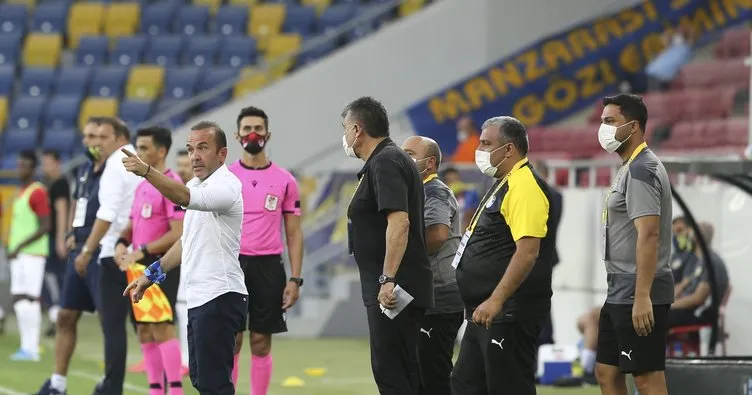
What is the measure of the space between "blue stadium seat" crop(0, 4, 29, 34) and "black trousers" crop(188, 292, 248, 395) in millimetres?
18847

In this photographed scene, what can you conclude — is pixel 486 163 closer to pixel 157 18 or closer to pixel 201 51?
pixel 201 51

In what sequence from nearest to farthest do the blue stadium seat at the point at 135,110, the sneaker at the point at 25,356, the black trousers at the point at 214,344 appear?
1. the black trousers at the point at 214,344
2. the sneaker at the point at 25,356
3. the blue stadium seat at the point at 135,110

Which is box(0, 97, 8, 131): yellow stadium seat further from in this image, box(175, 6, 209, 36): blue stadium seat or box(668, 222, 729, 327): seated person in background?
box(668, 222, 729, 327): seated person in background

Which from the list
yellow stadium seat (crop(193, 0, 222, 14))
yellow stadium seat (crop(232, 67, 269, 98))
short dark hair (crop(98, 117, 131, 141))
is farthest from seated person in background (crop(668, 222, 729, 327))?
yellow stadium seat (crop(193, 0, 222, 14))

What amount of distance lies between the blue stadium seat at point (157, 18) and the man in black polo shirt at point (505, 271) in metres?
18.4

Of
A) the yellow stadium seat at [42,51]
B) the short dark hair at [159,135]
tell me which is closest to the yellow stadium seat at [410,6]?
the yellow stadium seat at [42,51]

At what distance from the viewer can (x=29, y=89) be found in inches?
989

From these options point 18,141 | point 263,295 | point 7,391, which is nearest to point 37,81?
point 18,141

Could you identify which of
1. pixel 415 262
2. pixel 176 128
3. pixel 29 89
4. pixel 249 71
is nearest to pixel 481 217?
pixel 415 262

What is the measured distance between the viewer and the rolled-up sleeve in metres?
8.12

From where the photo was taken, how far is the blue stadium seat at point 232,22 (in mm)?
26047

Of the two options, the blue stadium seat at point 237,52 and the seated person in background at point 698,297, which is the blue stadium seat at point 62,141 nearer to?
the blue stadium seat at point 237,52

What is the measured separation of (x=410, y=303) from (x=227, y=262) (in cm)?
109

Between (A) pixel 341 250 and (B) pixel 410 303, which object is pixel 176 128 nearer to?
(A) pixel 341 250
